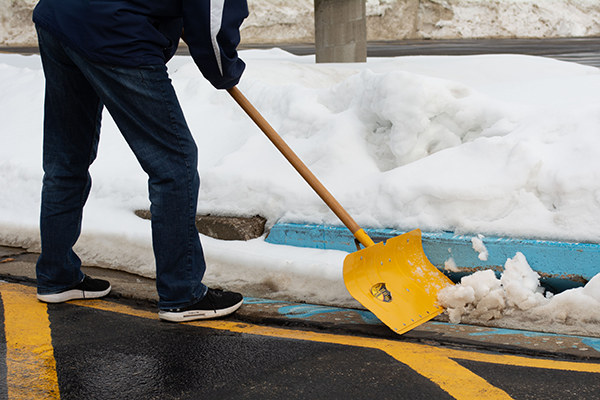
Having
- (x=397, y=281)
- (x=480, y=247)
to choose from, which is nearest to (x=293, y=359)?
(x=397, y=281)

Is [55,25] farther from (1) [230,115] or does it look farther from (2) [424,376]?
(1) [230,115]

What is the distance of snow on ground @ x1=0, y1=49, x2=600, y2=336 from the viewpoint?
2.33 meters

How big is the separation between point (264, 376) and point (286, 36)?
104 feet

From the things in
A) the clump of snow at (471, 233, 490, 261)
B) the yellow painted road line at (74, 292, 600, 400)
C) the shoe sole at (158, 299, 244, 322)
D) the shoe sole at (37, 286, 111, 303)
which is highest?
the clump of snow at (471, 233, 490, 261)

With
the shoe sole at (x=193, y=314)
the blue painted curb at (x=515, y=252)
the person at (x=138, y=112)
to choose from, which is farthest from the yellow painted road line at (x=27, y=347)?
the blue painted curb at (x=515, y=252)

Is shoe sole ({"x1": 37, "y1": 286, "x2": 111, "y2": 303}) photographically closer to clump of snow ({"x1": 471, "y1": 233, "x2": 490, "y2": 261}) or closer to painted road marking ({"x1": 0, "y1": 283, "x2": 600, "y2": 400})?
painted road marking ({"x1": 0, "y1": 283, "x2": 600, "y2": 400})

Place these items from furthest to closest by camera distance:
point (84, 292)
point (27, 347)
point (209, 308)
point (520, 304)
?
point (84, 292) → point (209, 308) → point (520, 304) → point (27, 347)

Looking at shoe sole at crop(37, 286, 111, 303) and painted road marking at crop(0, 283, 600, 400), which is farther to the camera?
shoe sole at crop(37, 286, 111, 303)

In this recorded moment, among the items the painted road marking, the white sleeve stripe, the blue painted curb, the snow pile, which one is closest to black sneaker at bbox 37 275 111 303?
the painted road marking

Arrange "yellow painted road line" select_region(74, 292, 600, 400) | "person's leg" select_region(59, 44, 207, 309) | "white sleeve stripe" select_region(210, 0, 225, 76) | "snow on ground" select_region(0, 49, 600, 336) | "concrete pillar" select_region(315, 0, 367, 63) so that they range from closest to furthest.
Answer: "yellow painted road line" select_region(74, 292, 600, 400)
"white sleeve stripe" select_region(210, 0, 225, 76)
"person's leg" select_region(59, 44, 207, 309)
"snow on ground" select_region(0, 49, 600, 336)
"concrete pillar" select_region(315, 0, 367, 63)

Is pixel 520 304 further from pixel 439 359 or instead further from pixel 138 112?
pixel 138 112

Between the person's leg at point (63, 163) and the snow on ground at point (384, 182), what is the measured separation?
19.5 inches

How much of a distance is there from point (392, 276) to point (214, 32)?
1.22 m

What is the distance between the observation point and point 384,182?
2805 mm
